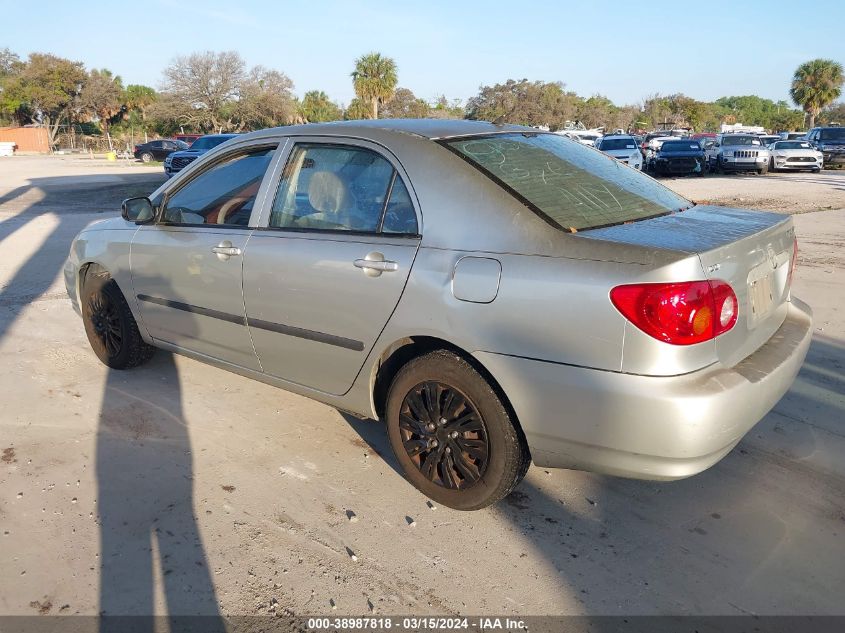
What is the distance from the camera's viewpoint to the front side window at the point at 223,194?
375 centimetres

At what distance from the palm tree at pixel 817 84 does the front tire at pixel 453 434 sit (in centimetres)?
6708

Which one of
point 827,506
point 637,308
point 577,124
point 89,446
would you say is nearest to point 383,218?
point 637,308

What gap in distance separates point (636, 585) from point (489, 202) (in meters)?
1.59

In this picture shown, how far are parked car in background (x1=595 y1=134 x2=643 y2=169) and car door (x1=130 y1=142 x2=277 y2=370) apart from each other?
66.3 ft

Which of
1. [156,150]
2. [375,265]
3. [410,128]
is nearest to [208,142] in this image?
[156,150]

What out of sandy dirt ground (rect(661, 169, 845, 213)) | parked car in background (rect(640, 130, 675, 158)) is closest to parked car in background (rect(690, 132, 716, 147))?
parked car in background (rect(640, 130, 675, 158))

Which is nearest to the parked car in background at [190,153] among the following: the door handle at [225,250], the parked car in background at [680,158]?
the parked car in background at [680,158]

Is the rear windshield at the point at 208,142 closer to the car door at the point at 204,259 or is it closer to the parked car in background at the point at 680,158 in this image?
the parked car in background at the point at 680,158

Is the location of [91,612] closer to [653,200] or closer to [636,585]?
[636,585]

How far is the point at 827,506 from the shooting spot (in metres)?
3.00

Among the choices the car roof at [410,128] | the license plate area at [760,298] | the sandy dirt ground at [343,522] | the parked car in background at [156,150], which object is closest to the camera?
the sandy dirt ground at [343,522]

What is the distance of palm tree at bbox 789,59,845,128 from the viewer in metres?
57.3

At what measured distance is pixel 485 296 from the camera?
8.78ft

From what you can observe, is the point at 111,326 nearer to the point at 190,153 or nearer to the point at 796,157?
the point at 190,153
